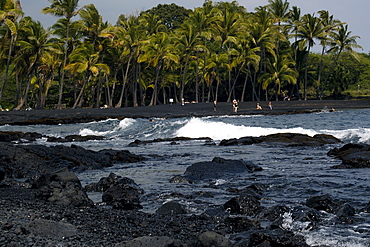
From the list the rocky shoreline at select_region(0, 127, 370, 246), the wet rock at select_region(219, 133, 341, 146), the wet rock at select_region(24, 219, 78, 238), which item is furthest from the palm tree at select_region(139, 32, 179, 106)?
the wet rock at select_region(24, 219, 78, 238)

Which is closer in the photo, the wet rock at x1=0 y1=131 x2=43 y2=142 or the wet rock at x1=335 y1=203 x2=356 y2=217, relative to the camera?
the wet rock at x1=335 y1=203 x2=356 y2=217

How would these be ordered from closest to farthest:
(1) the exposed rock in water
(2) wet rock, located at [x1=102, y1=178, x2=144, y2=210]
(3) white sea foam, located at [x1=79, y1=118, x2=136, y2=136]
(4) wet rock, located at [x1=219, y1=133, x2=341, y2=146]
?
(2) wet rock, located at [x1=102, y1=178, x2=144, y2=210], (1) the exposed rock in water, (4) wet rock, located at [x1=219, y1=133, x2=341, y2=146], (3) white sea foam, located at [x1=79, y1=118, x2=136, y2=136]

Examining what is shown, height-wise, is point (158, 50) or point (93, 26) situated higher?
point (93, 26)

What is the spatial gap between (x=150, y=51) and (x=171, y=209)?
132 feet

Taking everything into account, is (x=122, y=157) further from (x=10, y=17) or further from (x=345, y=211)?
(x=10, y=17)

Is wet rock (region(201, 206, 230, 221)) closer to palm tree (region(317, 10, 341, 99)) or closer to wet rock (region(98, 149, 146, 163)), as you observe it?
wet rock (region(98, 149, 146, 163))

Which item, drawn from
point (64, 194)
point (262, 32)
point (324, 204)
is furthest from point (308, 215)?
point (262, 32)

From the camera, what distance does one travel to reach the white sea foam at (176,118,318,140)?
20.7 metres

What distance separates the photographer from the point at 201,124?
912 inches

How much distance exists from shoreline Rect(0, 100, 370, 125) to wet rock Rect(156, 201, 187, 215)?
29052mm

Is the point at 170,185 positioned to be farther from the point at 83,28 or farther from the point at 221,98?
the point at 221,98

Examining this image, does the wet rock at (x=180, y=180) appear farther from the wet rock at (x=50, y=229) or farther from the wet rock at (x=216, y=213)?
the wet rock at (x=50, y=229)

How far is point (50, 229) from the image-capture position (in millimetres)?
4105

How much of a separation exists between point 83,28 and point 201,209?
39.7 metres
